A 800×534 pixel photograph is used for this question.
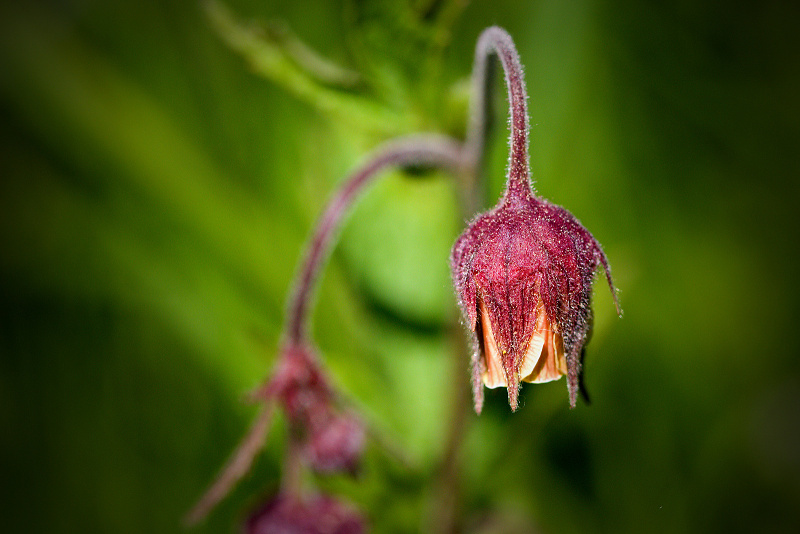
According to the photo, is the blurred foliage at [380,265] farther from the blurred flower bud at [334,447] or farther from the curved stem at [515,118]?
the curved stem at [515,118]

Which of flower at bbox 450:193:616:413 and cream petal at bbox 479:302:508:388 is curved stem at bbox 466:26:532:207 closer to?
flower at bbox 450:193:616:413

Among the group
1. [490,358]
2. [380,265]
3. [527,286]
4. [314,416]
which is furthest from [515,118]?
[380,265]

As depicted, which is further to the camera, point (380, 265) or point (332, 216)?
point (380, 265)

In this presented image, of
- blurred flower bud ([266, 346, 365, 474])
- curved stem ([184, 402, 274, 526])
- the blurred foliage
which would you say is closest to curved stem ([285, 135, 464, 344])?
blurred flower bud ([266, 346, 365, 474])

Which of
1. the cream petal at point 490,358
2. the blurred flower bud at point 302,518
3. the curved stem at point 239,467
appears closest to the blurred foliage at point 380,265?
the blurred flower bud at point 302,518

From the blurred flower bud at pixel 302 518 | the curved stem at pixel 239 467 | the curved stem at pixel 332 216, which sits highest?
the curved stem at pixel 332 216

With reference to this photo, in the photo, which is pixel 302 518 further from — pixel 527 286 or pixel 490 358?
pixel 527 286

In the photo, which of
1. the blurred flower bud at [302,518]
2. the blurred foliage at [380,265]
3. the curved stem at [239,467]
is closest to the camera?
the curved stem at [239,467]
